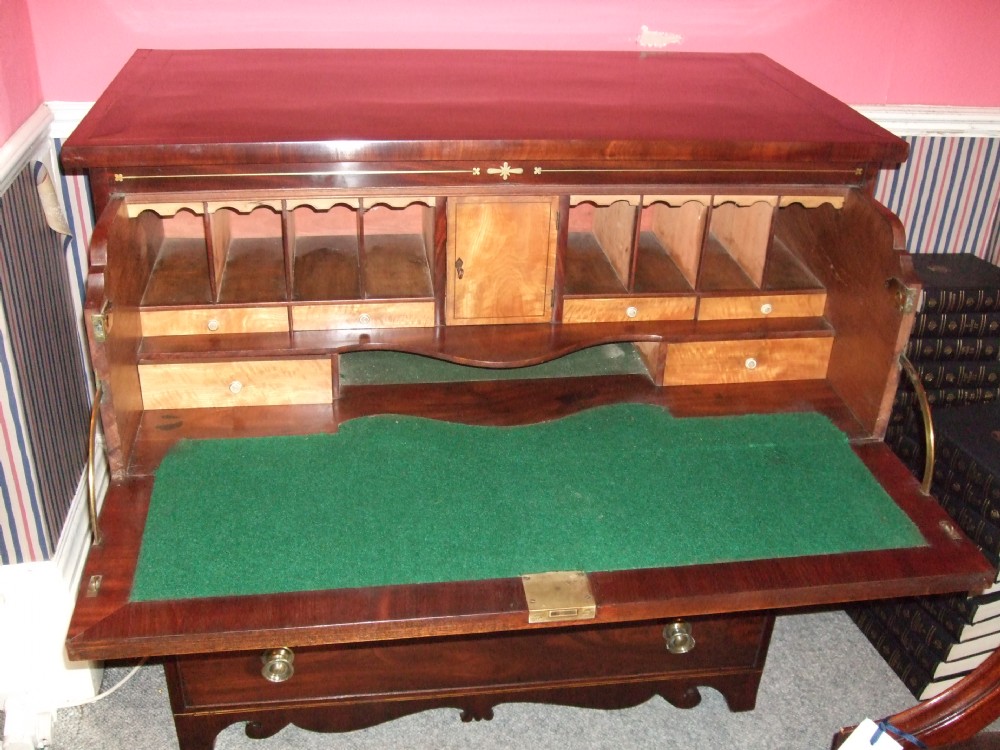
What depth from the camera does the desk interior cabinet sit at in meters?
1.39

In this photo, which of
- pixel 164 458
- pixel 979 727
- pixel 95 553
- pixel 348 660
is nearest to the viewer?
pixel 979 727

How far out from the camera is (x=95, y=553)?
1.38m

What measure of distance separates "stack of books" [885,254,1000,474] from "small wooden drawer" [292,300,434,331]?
3.67 ft

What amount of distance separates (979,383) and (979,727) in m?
1.40

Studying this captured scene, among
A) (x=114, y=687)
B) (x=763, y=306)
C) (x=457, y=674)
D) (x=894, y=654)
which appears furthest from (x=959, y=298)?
(x=114, y=687)

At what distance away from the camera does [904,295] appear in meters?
1.56

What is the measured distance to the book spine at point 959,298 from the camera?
83.7 inches

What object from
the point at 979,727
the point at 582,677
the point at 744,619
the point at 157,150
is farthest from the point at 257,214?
the point at 979,727

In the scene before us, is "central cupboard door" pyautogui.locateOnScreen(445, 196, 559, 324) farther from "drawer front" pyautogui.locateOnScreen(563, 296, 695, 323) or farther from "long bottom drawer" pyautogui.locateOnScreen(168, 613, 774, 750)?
"long bottom drawer" pyautogui.locateOnScreen(168, 613, 774, 750)

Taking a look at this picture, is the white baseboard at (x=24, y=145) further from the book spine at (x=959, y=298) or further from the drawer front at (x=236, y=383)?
the book spine at (x=959, y=298)

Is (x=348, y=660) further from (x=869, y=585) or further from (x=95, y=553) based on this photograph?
(x=869, y=585)

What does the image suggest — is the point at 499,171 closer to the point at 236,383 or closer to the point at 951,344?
the point at 236,383

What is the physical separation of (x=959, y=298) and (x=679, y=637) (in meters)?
1.00

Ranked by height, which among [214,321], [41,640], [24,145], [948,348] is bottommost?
[41,640]
